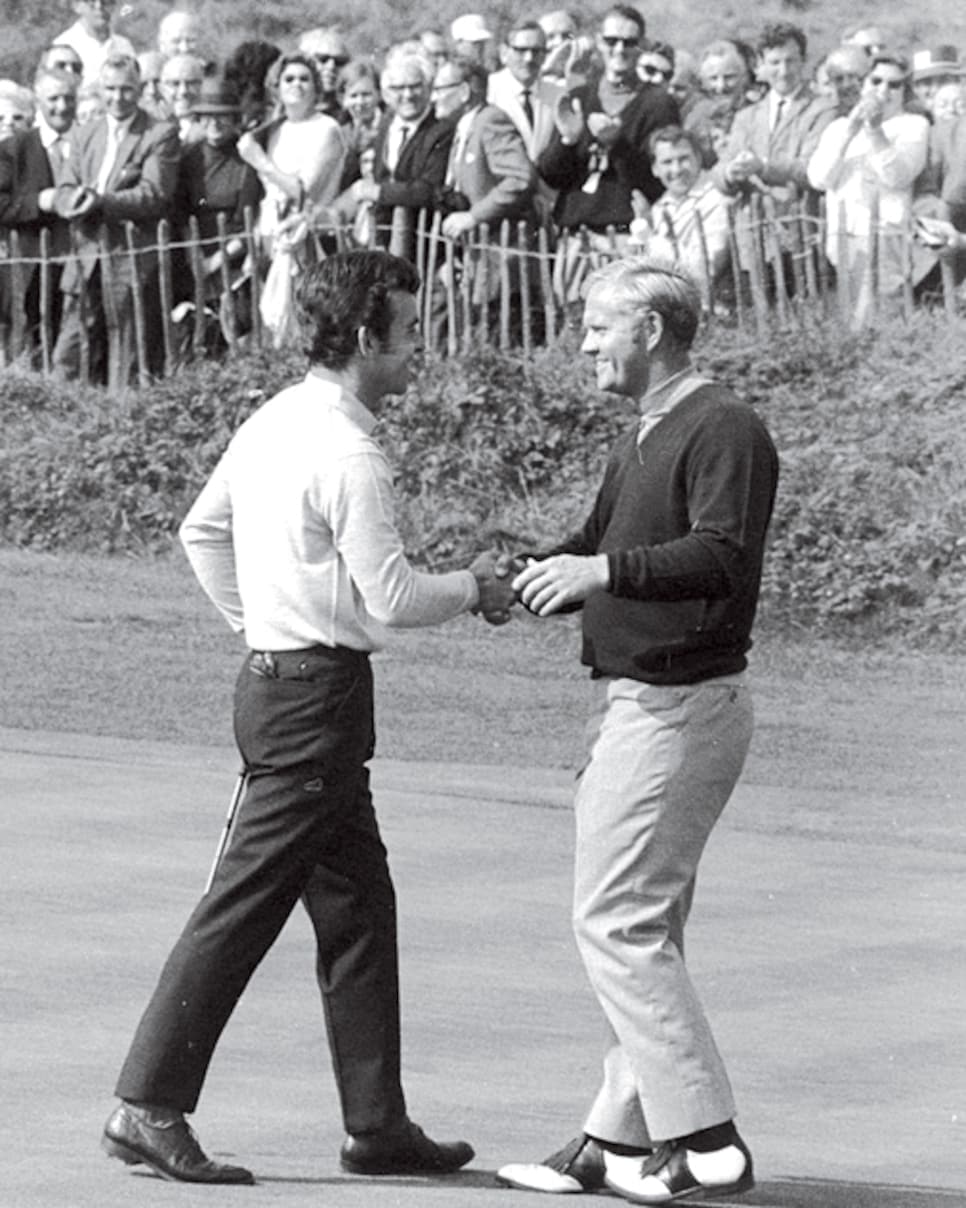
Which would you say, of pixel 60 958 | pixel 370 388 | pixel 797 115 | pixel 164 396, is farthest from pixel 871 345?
pixel 370 388

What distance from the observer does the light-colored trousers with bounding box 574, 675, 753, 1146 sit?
5531 millimetres

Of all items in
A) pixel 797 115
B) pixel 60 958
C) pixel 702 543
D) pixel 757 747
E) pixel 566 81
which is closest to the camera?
pixel 702 543

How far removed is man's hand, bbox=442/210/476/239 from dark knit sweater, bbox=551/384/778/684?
464 inches

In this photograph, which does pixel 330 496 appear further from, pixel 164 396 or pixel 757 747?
pixel 164 396

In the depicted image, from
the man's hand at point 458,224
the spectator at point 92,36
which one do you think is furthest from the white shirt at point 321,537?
the spectator at point 92,36

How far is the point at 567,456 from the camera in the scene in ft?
54.6

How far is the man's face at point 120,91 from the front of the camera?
18.0 m

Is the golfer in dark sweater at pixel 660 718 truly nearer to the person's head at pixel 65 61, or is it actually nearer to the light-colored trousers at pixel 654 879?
the light-colored trousers at pixel 654 879

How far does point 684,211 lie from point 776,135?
66cm

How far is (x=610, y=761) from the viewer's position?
5.60 meters

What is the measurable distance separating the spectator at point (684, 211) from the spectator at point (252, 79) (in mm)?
3249

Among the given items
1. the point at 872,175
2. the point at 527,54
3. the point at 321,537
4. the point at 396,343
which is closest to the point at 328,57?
the point at 527,54

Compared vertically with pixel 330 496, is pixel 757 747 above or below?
below

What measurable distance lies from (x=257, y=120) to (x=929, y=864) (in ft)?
34.2
